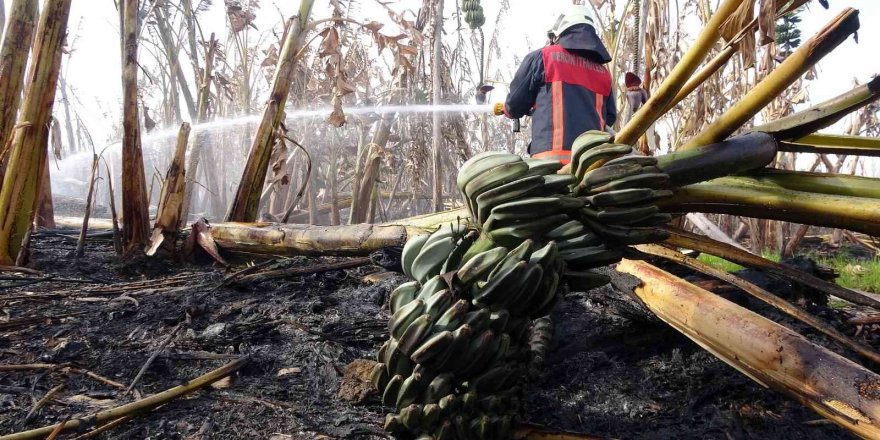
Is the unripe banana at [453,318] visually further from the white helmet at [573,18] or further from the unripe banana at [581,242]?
the white helmet at [573,18]

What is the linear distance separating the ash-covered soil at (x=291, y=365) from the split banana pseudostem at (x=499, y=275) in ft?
0.92

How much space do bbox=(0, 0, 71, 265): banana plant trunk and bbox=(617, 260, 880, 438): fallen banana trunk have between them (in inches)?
122

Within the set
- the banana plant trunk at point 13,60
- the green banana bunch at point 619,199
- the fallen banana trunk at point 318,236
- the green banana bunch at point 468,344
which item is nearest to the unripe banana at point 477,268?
the green banana bunch at point 468,344

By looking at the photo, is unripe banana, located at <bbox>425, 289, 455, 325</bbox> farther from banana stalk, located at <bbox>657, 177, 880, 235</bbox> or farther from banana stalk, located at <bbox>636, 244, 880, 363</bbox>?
banana stalk, located at <bbox>636, 244, 880, 363</bbox>

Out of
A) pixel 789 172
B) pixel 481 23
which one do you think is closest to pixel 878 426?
pixel 789 172

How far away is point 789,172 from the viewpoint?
4.91ft

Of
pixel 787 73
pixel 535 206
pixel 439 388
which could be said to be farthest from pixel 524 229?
pixel 787 73

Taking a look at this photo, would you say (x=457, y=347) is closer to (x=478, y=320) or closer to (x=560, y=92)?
(x=478, y=320)

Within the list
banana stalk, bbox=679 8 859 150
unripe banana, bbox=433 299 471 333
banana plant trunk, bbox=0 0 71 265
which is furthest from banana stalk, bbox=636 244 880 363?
banana plant trunk, bbox=0 0 71 265

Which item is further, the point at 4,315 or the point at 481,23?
the point at 481,23

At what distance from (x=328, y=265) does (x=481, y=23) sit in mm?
6189

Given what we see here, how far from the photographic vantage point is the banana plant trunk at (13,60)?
2.97 meters

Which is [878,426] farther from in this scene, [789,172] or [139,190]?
[139,190]

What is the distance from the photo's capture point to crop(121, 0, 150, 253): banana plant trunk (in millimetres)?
3143
